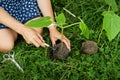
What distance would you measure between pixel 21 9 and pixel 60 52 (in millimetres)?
432

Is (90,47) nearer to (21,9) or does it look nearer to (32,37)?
(32,37)

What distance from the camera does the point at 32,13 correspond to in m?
2.19

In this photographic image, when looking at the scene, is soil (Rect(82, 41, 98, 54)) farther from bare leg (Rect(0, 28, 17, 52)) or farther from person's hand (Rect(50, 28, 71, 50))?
bare leg (Rect(0, 28, 17, 52))

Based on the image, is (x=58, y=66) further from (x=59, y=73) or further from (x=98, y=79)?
(x=98, y=79)

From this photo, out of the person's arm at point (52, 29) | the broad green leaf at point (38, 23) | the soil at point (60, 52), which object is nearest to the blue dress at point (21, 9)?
the person's arm at point (52, 29)

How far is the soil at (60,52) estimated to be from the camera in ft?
6.52

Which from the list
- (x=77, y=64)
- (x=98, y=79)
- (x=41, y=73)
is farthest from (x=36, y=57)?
(x=98, y=79)

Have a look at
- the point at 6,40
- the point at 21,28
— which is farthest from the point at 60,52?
the point at 6,40

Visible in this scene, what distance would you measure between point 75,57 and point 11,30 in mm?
482

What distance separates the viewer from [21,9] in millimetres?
2170

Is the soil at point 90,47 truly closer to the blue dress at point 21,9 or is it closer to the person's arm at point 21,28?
the person's arm at point 21,28

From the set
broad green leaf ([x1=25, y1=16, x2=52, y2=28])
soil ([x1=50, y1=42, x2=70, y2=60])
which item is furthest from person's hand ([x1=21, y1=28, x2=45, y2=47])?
broad green leaf ([x1=25, y1=16, x2=52, y2=28])

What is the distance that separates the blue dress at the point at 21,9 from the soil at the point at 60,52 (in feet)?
1.07

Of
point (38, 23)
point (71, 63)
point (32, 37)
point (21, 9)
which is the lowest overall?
point (71, 63)
